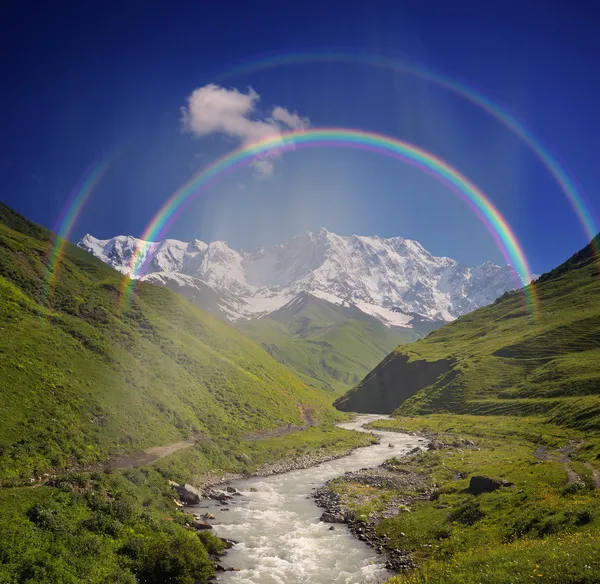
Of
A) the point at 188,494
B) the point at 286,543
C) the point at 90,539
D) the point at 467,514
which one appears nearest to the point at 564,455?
the point at 467,514

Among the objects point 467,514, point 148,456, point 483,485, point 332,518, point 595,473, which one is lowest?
point 595,473

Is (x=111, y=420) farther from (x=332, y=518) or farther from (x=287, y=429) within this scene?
(x=287, y=429)

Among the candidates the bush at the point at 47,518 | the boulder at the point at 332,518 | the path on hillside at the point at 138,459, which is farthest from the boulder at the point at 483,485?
the bush at the point at 47,518

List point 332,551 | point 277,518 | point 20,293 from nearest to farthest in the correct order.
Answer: point 332,551 → point 277,518 → point 20,293

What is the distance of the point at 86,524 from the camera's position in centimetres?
3122

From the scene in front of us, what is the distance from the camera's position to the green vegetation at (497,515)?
21.4 m

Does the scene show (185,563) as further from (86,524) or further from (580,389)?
(580,389)

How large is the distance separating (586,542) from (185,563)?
2654cm

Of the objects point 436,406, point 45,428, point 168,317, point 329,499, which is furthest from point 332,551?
point 436,406

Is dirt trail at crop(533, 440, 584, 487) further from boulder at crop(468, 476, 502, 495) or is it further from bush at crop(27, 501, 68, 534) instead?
bush at crop(27, 501, 68, 534)

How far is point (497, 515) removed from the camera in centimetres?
3653

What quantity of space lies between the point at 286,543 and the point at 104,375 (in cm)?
4879

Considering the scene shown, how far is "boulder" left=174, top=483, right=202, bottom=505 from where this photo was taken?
160 ft

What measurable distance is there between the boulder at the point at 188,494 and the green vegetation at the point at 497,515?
1934 cm
